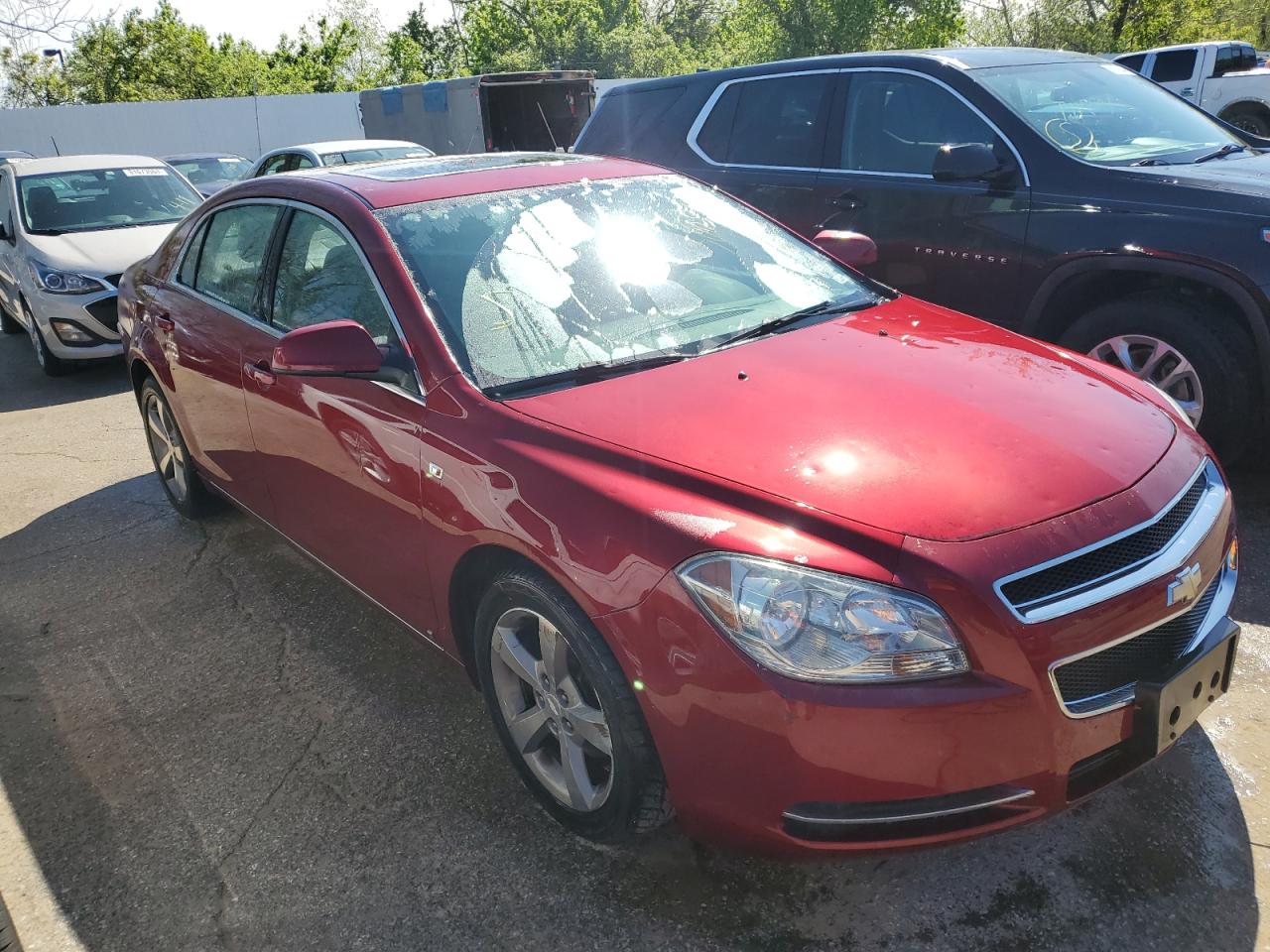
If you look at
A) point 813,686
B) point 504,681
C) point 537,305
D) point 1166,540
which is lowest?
point 504,681

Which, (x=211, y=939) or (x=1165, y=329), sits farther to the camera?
(x=1165, y=329)

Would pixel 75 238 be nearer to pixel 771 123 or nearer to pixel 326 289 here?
pixel 771 123

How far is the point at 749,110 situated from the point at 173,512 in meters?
3.77

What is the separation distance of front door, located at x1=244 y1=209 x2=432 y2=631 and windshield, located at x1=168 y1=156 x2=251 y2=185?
12.2 metres

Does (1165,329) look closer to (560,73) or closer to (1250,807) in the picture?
(1250,807)

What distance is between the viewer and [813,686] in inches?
73.1

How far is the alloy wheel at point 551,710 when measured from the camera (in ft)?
7.54

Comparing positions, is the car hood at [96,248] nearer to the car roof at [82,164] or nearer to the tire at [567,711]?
the car roof at [82,164]

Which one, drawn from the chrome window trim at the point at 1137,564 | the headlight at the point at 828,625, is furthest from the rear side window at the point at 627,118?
the headlight at the point at 828,625

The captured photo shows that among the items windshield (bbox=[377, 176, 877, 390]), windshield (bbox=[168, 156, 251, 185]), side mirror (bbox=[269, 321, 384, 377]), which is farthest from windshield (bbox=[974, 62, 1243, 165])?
windshield (bbox=[168, 156, 251, 185])

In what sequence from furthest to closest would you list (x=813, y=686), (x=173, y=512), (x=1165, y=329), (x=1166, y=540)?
(x=173, y=512) < (x=1165, y=329) < (x=1166, y=540) < (x=813, y=686)

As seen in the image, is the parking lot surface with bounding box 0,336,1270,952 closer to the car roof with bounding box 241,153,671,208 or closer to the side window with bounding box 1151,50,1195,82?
the car roof with bounding box 241,153,671,208

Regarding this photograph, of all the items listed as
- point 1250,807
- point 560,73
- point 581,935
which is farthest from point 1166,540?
point 560,73

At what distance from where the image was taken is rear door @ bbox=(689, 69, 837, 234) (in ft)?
17.1
